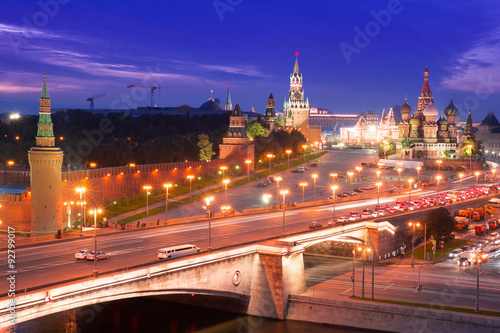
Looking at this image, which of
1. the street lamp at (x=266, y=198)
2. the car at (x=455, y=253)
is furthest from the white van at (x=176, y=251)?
the street lamp at (x=266, y=198)

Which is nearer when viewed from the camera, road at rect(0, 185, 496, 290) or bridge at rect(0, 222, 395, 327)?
bridge at rect(0, 222, 395, 327)

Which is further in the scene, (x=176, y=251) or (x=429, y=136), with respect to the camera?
(x=429, y=136)

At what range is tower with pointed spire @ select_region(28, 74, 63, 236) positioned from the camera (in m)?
51.8

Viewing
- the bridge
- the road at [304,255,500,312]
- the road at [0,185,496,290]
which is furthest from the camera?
the road at [304,255,500,312]

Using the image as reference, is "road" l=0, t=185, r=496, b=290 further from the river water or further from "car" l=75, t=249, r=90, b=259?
the river water

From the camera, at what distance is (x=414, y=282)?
41.7 metres

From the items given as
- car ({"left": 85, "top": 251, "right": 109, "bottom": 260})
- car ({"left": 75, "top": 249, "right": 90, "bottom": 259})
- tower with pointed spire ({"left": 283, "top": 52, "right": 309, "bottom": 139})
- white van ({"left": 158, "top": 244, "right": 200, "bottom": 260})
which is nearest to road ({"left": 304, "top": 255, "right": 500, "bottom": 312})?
white van ({"left": 158, "top": 244, "right": 200, "bottom": 260})

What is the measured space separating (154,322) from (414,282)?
56.9ft

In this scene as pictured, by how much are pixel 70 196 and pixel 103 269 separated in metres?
29.8

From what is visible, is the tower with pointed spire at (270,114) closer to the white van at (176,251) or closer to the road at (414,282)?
the road at (414,282)

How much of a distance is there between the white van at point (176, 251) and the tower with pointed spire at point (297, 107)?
13082 cm

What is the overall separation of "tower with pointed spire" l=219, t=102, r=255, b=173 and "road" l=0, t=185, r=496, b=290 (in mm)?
38441

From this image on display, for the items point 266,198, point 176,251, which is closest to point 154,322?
point 176,251

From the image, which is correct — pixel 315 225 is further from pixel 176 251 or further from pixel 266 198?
pixel 266 198
